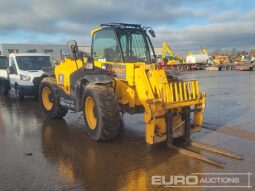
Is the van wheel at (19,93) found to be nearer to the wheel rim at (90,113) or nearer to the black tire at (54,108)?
the black tire at (54,108)

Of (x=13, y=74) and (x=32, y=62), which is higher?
(x=32, y=62)

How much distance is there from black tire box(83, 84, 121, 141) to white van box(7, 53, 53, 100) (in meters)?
6.97

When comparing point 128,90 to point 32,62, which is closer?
point 128,90

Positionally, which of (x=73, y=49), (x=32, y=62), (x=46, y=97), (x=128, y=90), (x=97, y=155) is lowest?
(x=97, y=155)

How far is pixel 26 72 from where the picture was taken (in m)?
13.5

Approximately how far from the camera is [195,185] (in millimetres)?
4852

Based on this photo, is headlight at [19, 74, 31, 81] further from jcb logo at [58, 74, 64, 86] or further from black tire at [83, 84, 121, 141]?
black tire at [83, 84, 121, 141]

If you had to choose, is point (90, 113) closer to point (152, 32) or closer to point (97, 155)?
point (97, 155)

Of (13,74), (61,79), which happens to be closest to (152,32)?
(61,79)

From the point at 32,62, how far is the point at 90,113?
785cm

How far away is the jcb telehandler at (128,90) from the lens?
21.2 ft

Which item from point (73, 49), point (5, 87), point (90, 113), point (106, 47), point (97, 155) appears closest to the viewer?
point (97, 155)

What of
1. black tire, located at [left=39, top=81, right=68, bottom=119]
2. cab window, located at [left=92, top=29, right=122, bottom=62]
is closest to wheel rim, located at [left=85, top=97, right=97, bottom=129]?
cab window, located at [left=92, top=29, right=122, bottom=62]

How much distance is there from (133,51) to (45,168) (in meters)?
3.52
